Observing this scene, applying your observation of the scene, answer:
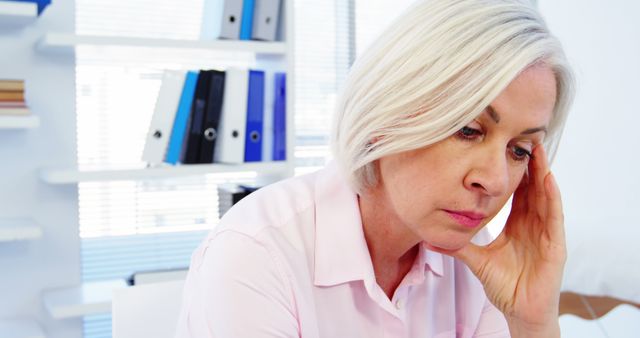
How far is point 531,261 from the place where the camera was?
3.79 feet

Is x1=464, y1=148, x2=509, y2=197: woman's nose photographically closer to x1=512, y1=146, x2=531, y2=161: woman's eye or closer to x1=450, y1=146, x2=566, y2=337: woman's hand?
x1=512, y1=146, x2=531, y2=161: woman's eye

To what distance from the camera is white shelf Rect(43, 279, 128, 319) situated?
210cm

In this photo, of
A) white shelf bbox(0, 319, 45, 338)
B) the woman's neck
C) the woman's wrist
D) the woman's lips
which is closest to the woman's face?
the woman's lips

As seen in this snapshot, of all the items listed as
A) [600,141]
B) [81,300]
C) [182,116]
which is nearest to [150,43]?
[182,116]

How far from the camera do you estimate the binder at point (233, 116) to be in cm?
222

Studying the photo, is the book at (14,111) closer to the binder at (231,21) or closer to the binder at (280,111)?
the binder at (231,21)

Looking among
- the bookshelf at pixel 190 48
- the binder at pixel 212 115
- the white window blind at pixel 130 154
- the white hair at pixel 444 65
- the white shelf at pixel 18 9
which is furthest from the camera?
the white window blind at pixel 130 154

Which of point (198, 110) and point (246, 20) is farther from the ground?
point (246, 20)

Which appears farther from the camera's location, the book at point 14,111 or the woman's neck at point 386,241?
the book at point 14,111

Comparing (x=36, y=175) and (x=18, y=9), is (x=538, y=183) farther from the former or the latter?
(x=36, y=175)

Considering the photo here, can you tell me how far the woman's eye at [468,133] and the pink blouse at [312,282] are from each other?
25cm

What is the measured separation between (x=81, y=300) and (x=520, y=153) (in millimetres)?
1610

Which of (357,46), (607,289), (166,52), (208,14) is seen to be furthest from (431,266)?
(357,46)

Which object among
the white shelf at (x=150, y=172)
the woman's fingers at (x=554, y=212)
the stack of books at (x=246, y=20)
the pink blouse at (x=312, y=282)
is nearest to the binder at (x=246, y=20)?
the stack of books at (x=246, y=20)
